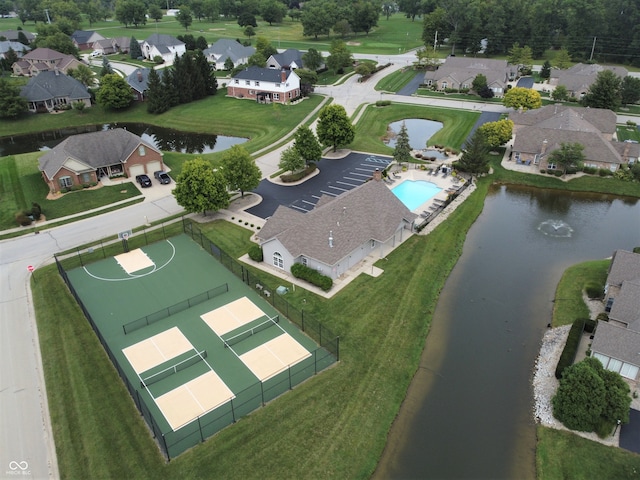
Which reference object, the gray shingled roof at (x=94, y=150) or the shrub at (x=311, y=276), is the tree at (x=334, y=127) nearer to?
the gray shingled roof at (x=94, y=150)

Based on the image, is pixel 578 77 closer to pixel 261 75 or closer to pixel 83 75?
pixel 261 75

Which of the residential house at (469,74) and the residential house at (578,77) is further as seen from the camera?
the residential house at (469,74)

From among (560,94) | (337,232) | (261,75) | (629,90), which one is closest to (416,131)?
(560,94)

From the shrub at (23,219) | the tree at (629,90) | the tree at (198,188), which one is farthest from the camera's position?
the tree at (629,90)

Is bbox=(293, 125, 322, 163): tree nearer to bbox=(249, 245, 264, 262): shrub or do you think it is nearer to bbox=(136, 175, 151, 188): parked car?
bbox=(136, 175, 151, 188): parked car

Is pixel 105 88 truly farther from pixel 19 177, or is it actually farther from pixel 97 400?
pixel 97 400

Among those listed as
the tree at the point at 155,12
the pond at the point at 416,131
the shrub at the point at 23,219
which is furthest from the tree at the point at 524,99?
the tree at the point at 155,12

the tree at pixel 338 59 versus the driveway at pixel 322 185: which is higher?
the tree at pixel 338 59

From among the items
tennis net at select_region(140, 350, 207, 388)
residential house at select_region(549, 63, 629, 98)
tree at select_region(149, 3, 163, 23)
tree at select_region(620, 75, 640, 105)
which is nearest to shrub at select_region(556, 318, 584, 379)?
tennis net at select_region(140, 350, 207, 388)

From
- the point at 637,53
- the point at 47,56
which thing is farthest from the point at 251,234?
the point at 637,53
